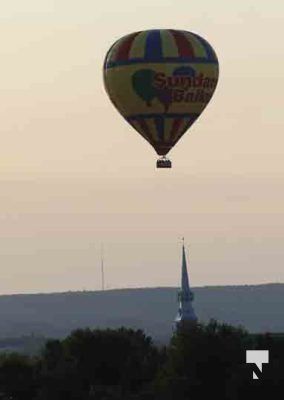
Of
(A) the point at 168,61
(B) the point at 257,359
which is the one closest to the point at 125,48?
(A) the point at 168,61

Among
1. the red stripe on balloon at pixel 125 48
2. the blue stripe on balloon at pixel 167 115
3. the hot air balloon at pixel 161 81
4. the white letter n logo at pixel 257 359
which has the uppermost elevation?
the red stripe on balloon at pixel 125 48

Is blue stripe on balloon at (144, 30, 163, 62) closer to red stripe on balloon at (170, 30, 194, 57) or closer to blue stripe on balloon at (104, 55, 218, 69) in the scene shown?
blue stripe on balloon at (104, 55, 218, 69)

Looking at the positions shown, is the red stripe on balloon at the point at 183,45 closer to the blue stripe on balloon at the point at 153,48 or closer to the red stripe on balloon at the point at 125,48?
the blue stripe on balloon at the point at 153,48

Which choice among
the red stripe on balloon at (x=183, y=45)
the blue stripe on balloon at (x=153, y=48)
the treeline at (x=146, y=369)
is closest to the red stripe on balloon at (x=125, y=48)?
the blue stripe on balloon at (x=153, y=48)

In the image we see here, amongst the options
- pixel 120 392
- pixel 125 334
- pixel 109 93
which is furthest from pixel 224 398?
pixel 125 334

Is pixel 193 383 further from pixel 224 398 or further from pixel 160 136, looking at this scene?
pixel 160 136

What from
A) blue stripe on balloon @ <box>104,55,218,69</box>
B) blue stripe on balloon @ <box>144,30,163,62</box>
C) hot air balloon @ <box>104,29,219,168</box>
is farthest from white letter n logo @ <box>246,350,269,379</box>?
blue stripe on balloon @ <box>144,30,163,62</box>
